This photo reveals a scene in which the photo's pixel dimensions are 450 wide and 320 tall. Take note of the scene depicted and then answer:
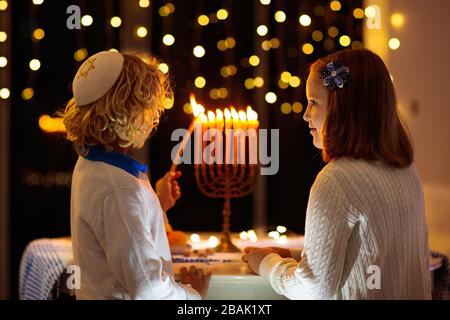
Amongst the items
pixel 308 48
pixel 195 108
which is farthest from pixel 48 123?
pixel 195 108

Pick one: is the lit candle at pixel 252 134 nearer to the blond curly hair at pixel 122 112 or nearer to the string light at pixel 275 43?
the blond curly hair at pixel 122 112

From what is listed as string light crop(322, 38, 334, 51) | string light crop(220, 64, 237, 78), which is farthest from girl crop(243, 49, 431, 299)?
string light crop(220, 64, 237, 78)

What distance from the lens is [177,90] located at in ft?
12.6

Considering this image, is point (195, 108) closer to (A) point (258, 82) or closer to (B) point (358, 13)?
(B) point (358, 13)

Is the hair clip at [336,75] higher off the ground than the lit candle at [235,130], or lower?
higher

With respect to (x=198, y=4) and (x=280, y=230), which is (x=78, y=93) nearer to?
(x=280, y=230)

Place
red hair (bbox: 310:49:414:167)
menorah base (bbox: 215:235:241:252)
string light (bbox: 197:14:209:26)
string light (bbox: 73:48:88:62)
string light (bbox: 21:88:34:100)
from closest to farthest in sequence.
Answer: red hair (bbox: 310:49:414:167)
menorah base (bbox: 215:235:241:252)
string light (bbox: 73:48:88:62)
string light (bbox: 21:88:34:100)
string light (bbox: 197:14:209:26)

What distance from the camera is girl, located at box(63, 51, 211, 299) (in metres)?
1.44

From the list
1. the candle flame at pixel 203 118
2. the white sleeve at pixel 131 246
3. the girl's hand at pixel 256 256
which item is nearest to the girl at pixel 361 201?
the girl's hand at pixel 256 256

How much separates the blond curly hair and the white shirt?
64mm

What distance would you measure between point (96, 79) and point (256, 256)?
1.98 ft

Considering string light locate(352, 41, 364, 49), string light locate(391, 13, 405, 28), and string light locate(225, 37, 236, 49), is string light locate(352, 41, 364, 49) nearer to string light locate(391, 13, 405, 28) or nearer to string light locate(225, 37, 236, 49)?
string light locate(391, 13, 405, 28)

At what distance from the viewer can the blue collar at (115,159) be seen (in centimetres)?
151
